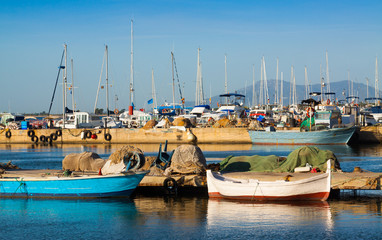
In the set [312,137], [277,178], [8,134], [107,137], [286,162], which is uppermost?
[8,134]

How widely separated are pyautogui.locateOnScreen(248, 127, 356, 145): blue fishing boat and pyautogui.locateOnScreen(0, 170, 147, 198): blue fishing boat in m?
33.7

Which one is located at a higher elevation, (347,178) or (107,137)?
(107,137)

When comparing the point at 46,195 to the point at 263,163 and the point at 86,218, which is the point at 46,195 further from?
the point at 263,163

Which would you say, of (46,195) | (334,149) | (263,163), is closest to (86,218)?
(46,195)

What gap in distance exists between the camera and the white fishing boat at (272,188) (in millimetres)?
20094

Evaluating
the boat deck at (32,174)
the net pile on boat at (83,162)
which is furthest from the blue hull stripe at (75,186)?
the net pile on boat at (83,162)

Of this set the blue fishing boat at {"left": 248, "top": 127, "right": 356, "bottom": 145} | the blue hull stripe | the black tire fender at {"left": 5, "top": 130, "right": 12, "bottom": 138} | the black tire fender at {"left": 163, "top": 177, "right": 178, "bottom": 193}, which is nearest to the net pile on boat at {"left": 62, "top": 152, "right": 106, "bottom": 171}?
the blue hull stripe

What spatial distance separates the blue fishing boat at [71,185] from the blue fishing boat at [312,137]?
33652 mm

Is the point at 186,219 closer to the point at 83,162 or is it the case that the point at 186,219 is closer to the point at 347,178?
the point at 347,178

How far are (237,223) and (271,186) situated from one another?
11.7 ft

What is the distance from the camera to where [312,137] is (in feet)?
171

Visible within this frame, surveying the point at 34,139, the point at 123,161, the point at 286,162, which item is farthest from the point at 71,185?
the point at 34,139

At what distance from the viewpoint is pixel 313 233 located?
1606 centimetres

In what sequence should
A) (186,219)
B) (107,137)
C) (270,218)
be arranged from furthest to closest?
(107,137), (186,219), (270,218)
